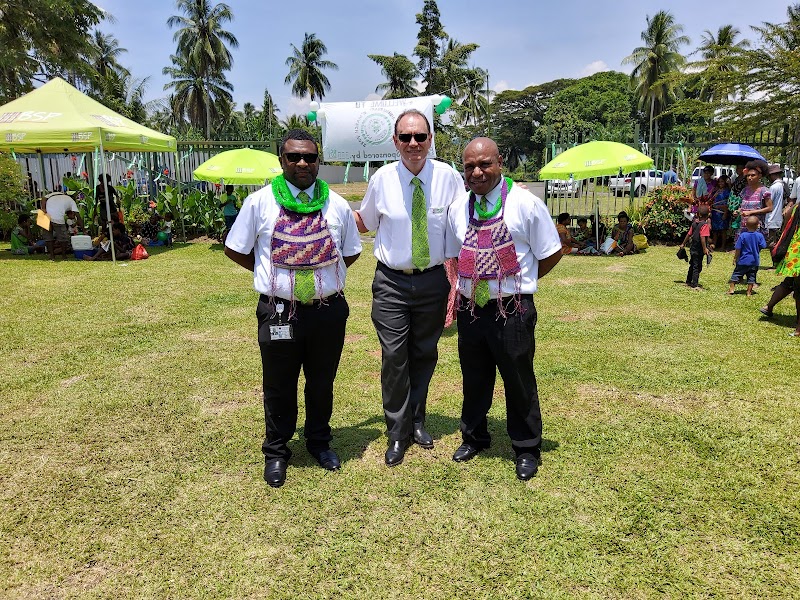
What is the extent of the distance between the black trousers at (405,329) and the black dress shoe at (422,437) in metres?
0.14

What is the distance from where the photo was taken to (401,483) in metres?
3.37

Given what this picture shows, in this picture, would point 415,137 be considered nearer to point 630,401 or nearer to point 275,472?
point 275,472

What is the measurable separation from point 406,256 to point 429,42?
37382 millimetres

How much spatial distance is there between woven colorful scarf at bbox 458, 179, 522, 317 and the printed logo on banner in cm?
486

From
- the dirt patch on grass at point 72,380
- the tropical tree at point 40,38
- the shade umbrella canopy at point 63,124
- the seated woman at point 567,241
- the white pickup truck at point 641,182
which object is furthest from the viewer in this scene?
the tropical tree at point 40,38

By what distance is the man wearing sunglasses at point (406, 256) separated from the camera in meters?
3.41

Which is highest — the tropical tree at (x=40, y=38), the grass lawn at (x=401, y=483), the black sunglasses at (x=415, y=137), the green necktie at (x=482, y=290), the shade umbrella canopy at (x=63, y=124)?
the tropical tree at (x=40, y=38)

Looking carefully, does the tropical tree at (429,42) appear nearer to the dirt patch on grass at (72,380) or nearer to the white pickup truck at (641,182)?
the white pickup truck at (641,182)

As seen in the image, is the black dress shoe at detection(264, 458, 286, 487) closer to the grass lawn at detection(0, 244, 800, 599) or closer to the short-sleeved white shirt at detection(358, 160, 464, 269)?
the grass lawn at detection(0, 244, 800, 599)

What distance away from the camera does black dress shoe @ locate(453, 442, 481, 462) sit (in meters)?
3.60

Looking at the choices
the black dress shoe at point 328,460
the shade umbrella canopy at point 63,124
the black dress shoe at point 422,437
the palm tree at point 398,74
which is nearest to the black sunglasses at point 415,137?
the black dress shoe at point 422,437

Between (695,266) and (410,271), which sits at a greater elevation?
(410,271)

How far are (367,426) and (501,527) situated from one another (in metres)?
1.45

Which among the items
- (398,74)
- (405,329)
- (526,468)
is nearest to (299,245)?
(405,329)
